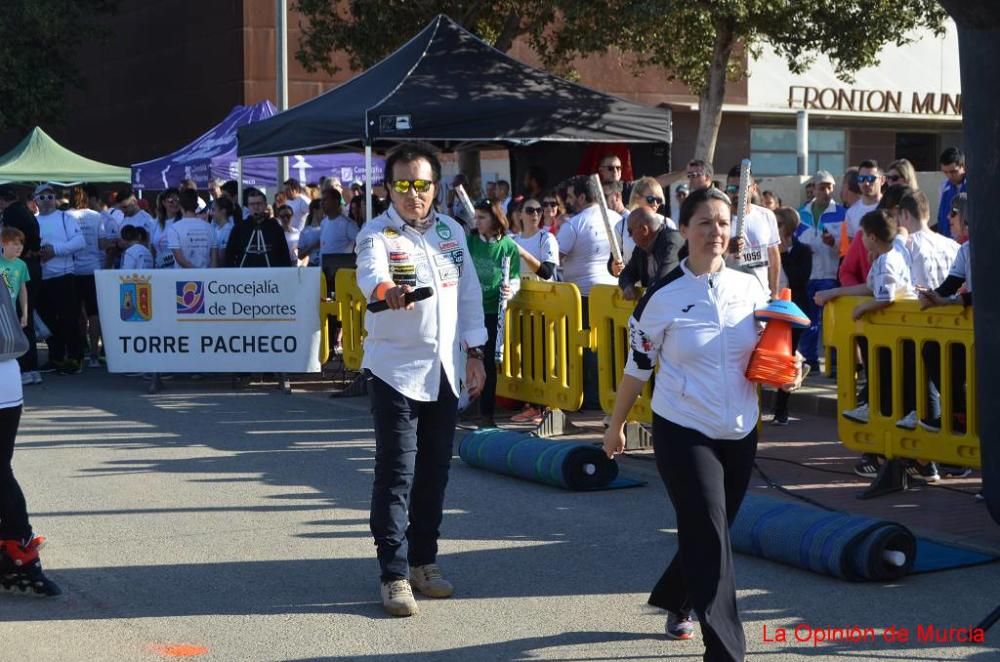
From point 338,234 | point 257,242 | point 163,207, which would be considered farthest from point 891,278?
point 163,207

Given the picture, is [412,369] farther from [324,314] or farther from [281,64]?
[281,64]

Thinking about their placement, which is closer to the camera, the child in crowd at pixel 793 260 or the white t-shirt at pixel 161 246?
the child in crowd at pixel 793 260

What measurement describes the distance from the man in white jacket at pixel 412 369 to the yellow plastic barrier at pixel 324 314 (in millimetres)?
8145

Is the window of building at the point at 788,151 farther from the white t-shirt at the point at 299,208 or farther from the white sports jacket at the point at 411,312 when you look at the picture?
the white sports jacket at the point at 411,312

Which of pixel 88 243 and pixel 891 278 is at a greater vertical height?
pixel 88 243

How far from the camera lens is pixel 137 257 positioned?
17375 millimetres

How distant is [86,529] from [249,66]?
25.3 m

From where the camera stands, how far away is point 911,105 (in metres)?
37.8

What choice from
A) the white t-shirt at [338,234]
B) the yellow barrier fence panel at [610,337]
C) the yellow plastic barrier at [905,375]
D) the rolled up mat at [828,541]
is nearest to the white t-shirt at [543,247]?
the yellow barrier fence panel at [610,337]

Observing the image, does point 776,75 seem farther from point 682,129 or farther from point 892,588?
point 892,588

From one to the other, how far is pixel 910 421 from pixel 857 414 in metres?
0.42

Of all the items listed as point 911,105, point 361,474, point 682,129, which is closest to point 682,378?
point 361,474

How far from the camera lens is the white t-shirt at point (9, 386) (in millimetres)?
6664

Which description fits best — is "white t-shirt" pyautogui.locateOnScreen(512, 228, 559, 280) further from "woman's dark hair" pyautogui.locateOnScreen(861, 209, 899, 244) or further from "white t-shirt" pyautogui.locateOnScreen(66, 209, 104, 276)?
"white t-shirt" pyautogui.locateOnScreen(66, 209, 104, 276)
